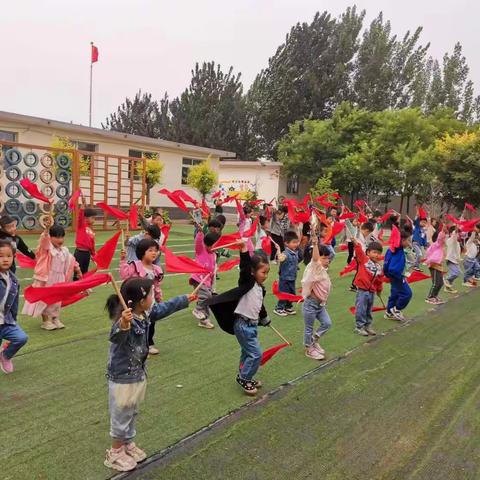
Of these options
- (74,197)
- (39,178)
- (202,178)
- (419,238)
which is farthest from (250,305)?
(202,178)

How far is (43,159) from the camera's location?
54.6ft

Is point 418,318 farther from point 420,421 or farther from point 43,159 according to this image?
point 43,159

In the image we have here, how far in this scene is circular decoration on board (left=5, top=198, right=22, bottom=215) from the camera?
1587 centimetres

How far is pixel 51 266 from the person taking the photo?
20.7ft

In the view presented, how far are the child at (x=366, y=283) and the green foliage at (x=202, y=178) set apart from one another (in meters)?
18.1

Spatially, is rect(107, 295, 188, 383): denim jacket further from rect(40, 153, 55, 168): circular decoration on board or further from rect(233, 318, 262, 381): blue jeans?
rect(40, 153, 55, 168): circular decoration on board

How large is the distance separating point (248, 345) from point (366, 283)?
2.75 metres

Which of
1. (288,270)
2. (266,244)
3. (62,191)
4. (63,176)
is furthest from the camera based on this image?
(62,191)

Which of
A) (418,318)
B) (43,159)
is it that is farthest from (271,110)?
(418,318)

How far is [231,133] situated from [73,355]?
128 ft

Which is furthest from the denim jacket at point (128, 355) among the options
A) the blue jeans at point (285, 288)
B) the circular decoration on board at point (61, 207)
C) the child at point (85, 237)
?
the circular decoration on board at point (61, 207)

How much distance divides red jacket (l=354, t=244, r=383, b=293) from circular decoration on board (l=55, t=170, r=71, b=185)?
13.4 m

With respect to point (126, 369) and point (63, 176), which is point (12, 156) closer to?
point (63, 176)

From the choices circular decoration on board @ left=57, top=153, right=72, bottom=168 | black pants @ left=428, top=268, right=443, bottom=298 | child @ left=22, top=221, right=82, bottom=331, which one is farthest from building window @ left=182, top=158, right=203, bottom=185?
child @ left=22, top=221, right=82, bottom=331
